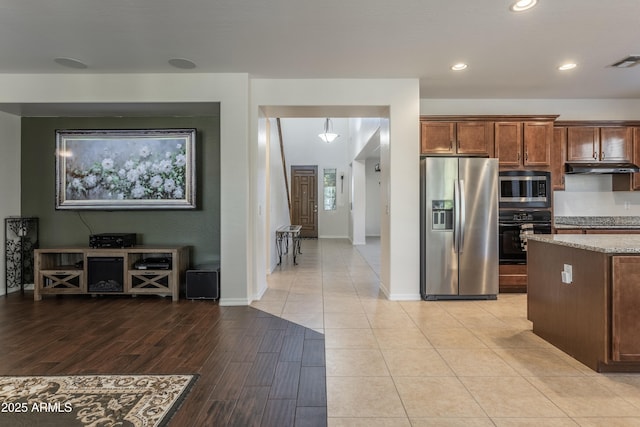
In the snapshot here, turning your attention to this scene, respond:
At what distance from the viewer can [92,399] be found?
205 cm

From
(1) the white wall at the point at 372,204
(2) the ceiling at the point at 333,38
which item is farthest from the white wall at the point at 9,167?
(1) the white wall at the point at 372,204

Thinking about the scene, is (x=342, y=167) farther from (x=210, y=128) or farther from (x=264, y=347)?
(x=264, y=347)

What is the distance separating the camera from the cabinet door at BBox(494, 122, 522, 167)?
15.0 ft

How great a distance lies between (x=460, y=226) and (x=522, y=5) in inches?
91.3

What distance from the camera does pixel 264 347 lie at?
2865 mm

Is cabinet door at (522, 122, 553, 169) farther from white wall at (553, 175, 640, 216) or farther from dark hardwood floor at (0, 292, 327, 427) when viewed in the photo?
dark hardwood floor at (0, 292, 327, 427)

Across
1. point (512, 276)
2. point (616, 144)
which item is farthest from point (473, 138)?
point (616, 144)

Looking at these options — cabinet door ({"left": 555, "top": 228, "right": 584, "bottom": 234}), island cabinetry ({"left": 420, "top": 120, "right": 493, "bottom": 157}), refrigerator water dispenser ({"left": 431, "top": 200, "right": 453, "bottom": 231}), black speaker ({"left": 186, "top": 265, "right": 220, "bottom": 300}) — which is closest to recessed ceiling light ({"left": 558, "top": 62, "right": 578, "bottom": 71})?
island cabinetry ({"left": 420, "top": 120, "right": 493, "bottom": 157})

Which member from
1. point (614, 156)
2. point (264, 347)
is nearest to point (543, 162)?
point (614, 156)

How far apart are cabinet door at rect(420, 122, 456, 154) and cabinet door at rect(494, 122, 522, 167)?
61cm

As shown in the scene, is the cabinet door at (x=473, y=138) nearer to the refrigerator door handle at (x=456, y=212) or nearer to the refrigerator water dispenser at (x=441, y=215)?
the refrigerator door handle at (x=456, y=212)

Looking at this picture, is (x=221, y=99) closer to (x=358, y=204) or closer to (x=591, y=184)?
(x=591, y=184)

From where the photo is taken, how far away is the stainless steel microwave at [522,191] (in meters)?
4.55

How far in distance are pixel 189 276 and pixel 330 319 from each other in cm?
184
